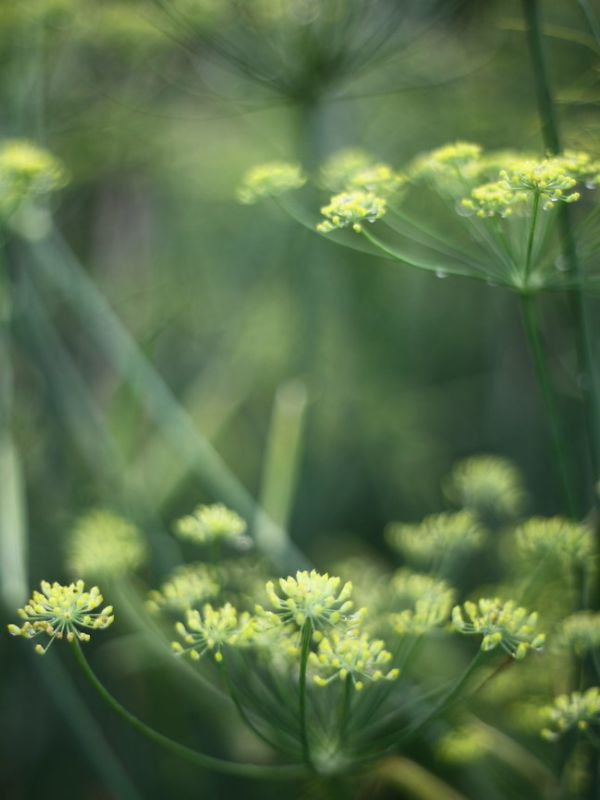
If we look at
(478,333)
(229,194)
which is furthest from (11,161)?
(478,333)

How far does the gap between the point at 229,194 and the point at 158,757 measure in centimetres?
110

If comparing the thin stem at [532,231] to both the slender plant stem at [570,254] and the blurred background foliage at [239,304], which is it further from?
the blurred background foliage at [239,304]

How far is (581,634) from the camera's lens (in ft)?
2.42

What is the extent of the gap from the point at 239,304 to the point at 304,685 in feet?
3.74

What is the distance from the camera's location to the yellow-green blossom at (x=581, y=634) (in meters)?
0.72

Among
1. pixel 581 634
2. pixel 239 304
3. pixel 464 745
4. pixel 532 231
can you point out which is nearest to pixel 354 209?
pixel 532 231

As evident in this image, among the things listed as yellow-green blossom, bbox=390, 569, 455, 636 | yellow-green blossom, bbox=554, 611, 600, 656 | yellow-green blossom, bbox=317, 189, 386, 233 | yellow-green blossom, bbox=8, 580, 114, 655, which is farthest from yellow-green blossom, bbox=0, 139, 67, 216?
yellow-green blossom, bbox=554, 611, 600, 656

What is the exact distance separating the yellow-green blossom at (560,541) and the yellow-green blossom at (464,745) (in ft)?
0.71

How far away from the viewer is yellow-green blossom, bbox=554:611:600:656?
28.5 inches

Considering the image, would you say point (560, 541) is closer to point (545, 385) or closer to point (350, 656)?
point (545, 385)

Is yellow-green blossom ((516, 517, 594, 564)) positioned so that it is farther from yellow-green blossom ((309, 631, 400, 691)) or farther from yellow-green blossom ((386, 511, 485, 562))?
yellow-green blossom ((309, 631, 400, 691))

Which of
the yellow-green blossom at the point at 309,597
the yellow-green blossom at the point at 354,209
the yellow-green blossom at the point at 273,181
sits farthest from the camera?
the yellow-green blossom at the point at 273,181

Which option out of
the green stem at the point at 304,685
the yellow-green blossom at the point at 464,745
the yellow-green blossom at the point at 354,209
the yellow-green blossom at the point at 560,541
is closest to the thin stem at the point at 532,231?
the yellow-green blossom at the point at 354,209

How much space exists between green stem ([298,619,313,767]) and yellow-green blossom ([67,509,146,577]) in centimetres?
31
